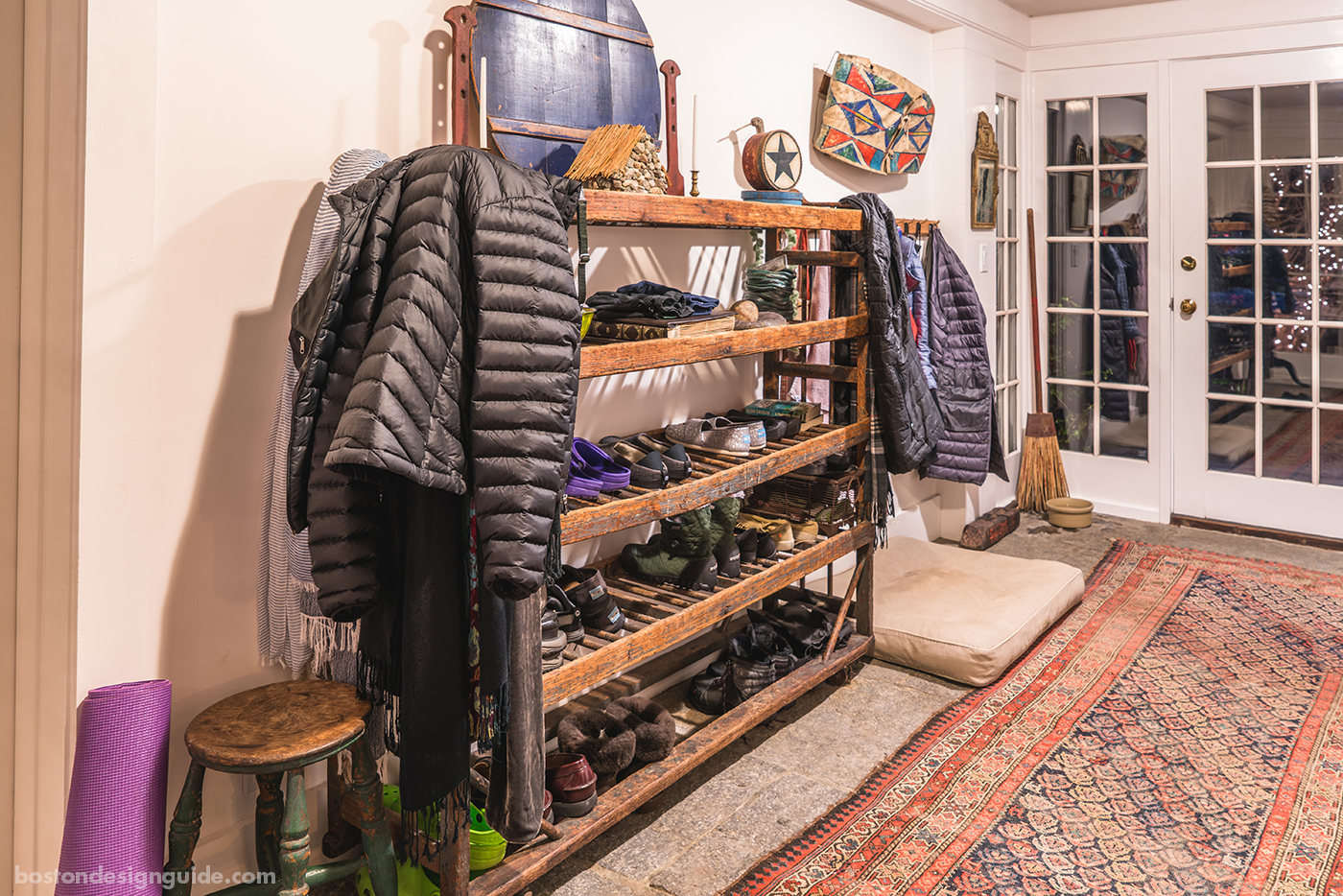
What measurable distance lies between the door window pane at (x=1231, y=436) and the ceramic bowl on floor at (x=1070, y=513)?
618 millimetres

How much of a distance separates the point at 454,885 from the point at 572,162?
59.5 inches

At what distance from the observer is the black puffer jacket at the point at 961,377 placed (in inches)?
151

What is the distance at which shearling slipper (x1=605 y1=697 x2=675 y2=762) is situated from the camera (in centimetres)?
225

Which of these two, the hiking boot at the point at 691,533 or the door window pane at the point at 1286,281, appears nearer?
the hiking boot at the point at 691,533

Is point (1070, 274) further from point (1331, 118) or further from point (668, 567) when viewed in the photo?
point (668, 567)

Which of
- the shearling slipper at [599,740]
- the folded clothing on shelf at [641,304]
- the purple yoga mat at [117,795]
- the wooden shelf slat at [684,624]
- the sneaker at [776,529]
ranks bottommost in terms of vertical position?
the shearling slipper at [599,740]

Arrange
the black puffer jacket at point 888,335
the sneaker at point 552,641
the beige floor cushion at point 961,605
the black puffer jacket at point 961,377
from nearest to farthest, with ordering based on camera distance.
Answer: the sneaker at point 552,641 → the black puffer jacket at point 888,335 → the beige floor cushion at point 961,605 → the black puffer jacket at point 961,377

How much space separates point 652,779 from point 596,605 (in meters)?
0.41

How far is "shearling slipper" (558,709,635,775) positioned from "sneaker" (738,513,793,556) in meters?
0.69

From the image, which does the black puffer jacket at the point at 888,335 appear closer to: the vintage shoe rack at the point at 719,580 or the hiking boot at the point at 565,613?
the vintage shoe rack at the point at 719,580

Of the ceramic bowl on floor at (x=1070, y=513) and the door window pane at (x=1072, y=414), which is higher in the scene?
the door window pane at (x=1072, y=414)

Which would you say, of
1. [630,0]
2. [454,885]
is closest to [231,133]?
[630,0]

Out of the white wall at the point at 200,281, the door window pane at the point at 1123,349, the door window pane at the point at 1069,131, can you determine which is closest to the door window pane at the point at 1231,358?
the door window pane at the point at 1123,349

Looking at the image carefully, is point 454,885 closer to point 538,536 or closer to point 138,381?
point 538,536
